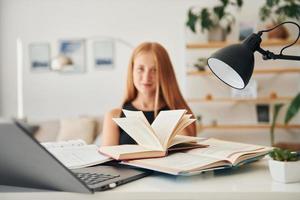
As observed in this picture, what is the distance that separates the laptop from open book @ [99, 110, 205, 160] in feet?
0.27

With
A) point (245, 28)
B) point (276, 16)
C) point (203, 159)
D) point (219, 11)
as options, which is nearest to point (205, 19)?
point (219, 11)

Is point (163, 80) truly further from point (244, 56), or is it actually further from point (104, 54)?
point (104, 54)

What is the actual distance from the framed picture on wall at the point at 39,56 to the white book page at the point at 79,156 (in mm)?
3335

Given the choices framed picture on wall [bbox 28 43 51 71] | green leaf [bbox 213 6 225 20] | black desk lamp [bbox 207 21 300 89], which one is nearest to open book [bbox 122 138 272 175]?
black desk lamp [bbox 207 21 300 89]

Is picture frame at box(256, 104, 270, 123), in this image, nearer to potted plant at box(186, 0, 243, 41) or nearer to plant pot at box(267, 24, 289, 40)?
plant pot at box(267, 24, 289, 40)

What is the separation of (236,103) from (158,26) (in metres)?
1.22

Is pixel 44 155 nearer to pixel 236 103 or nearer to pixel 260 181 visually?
pixel 260 181

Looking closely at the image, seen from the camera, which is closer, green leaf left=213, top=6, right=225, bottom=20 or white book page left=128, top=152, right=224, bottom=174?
white book page left=128, top=152, right=224, bottom=174

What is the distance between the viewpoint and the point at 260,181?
26.8 inches

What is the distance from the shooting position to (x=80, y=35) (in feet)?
13.3

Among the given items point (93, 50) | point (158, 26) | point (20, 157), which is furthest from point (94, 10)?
point (20, 157)

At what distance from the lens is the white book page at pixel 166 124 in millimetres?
859

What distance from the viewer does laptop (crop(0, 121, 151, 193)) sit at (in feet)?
1.85

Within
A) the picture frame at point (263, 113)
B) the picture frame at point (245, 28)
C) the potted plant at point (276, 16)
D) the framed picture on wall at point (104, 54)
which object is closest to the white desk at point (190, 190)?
the potted plant at point (276, 16)
